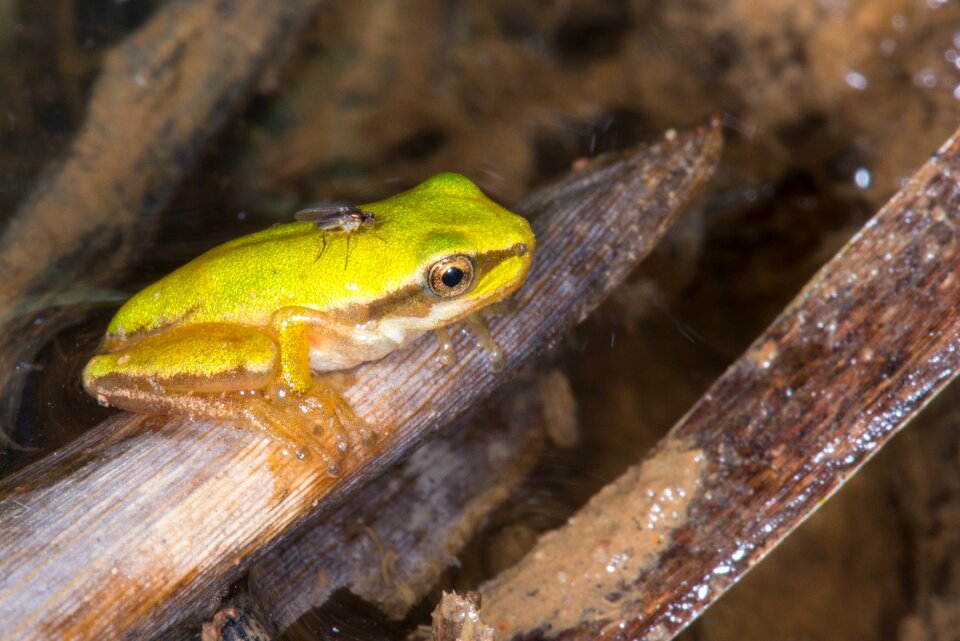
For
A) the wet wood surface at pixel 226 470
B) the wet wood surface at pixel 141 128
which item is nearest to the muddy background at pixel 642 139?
the wet wood surface at pixel 141 128

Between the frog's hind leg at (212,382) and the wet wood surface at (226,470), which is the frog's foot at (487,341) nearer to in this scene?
the wet wood surface at (226,470)

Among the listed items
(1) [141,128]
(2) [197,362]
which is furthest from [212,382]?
(1) [141,128]

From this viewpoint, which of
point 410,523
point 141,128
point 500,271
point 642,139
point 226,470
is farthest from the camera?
point 642,139

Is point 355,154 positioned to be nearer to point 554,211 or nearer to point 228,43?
point 228,43

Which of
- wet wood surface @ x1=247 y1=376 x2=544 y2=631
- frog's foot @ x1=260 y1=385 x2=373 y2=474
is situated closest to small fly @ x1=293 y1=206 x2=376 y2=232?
frog's foot @ x1=260 y1=385 x2=373 y2=474

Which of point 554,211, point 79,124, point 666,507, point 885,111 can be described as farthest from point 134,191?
point 885,111

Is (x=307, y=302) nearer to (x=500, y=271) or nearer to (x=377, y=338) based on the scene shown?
(x=377, y=338)
